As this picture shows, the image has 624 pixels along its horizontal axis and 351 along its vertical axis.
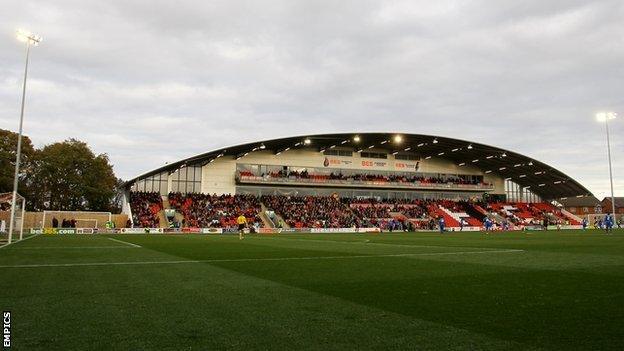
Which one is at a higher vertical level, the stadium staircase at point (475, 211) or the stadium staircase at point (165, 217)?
the stadium staircase at point (475, 211)

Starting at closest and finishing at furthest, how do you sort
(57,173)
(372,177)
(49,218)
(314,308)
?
(314,308) < (49,218) < (57,173) < (372,177)

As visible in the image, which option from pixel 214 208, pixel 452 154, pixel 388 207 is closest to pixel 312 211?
pixel 214 208

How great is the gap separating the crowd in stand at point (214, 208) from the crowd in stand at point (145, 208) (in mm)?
1927

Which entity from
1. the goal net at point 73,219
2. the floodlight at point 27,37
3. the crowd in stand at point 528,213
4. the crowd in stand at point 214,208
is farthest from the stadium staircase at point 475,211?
the floodlight at point 27,37

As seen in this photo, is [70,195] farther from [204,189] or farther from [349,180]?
[349,180]

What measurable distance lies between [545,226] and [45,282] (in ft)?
198

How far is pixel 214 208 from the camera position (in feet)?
184

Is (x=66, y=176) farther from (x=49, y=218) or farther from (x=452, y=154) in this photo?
(x=452, y=154)

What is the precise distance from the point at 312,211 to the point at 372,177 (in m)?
13.0

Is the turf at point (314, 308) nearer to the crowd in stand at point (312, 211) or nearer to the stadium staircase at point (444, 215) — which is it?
the crowd in stand at point (312, 211)

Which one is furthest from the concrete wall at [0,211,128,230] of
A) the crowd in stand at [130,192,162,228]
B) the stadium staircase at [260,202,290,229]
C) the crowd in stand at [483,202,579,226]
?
the crowd in stand at [483,202,579,226]

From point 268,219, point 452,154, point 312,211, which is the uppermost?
point 452,154

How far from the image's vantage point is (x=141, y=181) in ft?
194

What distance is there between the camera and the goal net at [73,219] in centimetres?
4528
